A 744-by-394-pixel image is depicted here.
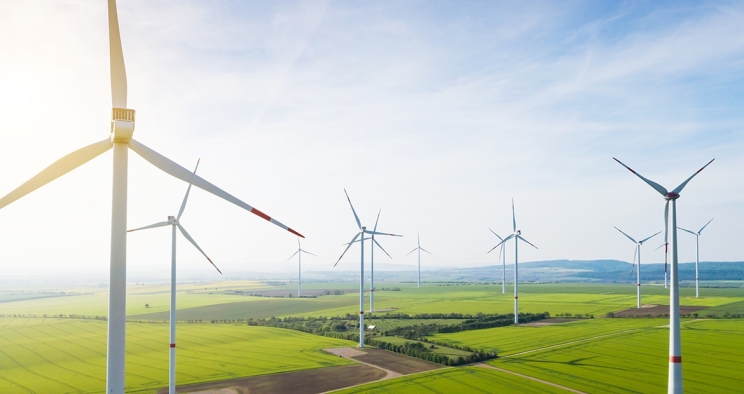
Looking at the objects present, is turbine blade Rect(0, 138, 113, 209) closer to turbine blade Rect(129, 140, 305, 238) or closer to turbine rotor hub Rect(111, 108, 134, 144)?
turbine blade Rect(129, 140, 305, 238)

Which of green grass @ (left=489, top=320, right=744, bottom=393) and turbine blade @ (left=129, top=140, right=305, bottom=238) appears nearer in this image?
turbine blade @ (left=129, top=140, right=305, bottom=238)

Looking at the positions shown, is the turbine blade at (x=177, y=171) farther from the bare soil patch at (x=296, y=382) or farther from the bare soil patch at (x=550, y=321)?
the bare soil patch at (x=550, y=321)

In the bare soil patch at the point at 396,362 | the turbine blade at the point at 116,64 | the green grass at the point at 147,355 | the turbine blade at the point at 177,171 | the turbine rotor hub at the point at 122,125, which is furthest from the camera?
the bare soil patch at the point at 396,362

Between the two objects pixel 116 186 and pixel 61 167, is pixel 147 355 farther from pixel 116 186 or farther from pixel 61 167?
pixel 116 186

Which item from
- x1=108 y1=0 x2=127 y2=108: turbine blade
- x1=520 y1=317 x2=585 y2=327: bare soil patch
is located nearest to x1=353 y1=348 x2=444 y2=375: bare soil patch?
x1=520 y1=317 x2=585 y2=327: bare soil patch

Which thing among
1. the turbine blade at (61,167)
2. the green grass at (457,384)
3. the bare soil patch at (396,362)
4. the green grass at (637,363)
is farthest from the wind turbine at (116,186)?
the green grass at (637,363)

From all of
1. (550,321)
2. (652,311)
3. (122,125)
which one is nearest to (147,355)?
(122,125)
